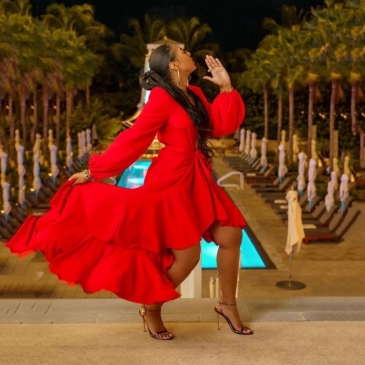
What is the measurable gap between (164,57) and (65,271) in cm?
118

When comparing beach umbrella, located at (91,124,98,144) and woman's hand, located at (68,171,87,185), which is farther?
beach umbrella, located at (91,124,98,144)

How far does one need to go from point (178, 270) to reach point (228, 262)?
27 centimetres

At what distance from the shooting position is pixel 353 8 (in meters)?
19.0

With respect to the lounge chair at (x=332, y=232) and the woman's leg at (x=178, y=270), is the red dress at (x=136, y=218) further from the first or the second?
the lounge chair at (x=332, y=232)

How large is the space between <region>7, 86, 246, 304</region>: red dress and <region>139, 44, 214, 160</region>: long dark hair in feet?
0.11

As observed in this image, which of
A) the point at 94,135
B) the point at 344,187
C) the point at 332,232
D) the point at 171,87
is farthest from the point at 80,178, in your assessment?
the point at 94,135

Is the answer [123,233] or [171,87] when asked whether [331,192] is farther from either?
[123,233]

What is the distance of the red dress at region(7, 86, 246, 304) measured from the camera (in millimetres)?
3389

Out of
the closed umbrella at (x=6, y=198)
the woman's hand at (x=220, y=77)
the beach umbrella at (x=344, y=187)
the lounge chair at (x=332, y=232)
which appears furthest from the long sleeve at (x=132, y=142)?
the beach umbrella at (x=344, y=187)

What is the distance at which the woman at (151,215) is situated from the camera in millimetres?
3396

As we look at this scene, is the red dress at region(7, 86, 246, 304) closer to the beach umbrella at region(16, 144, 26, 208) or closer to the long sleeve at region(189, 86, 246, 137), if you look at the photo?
the long sleeve at region(189, 86, 246, 137)

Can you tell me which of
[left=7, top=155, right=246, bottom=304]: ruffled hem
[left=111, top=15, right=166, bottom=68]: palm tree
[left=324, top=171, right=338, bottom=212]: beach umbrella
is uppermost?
[left=7, top=155, right=246, bottom=304]: ruffled hem

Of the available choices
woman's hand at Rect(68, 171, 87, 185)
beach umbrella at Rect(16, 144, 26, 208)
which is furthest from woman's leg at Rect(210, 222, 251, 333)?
beach umbrella at Rect(16, 144, 26, 208)

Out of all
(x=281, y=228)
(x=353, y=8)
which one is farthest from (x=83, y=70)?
(x=281, y=228)
